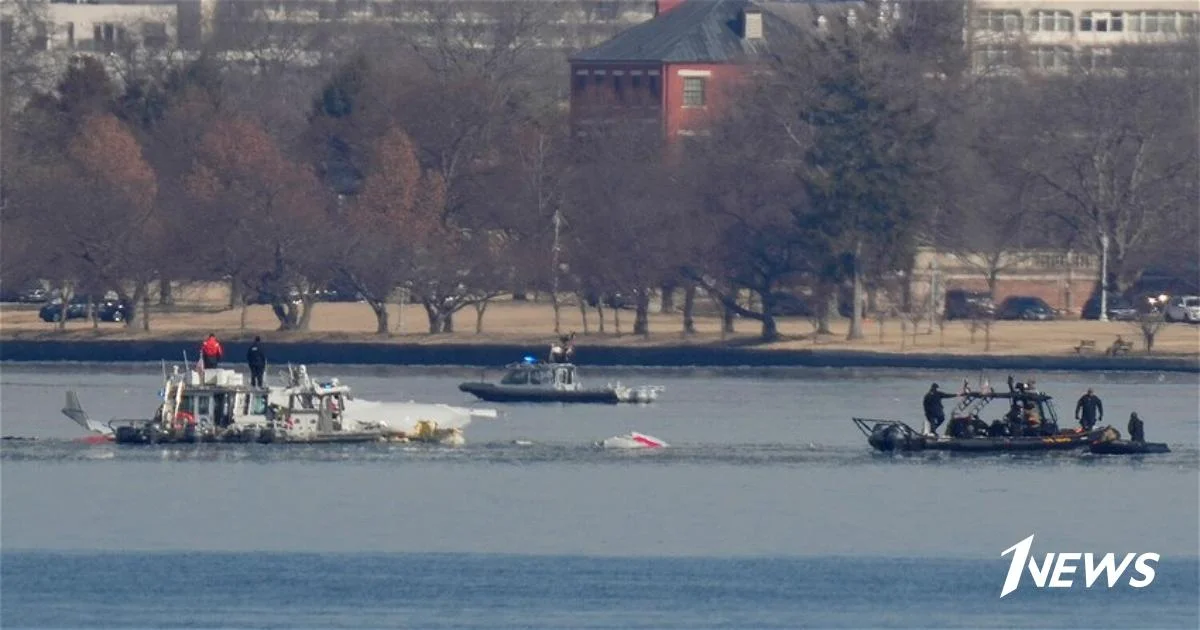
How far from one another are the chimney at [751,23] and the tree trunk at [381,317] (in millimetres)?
38088

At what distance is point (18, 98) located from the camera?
13200 cm

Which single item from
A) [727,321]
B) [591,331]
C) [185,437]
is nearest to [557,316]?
[591,331]

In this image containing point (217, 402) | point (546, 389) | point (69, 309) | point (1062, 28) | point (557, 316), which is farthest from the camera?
point (1062, 28)

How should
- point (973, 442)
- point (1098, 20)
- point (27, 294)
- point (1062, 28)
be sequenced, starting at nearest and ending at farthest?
point (973, 442)
point (27, 294)
point (1062, 28)
point (1098, 20)

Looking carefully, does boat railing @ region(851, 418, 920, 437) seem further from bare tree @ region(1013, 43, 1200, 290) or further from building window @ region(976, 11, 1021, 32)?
building window @ region(976, 11, 1021, 32)

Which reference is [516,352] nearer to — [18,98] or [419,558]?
[18,98]

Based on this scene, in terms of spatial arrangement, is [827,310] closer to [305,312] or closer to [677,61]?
[305,312]

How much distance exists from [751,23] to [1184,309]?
3489 cm

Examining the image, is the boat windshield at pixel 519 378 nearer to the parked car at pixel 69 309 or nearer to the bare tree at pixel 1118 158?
the parked car at pixel 69 309

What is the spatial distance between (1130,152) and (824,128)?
704 inches

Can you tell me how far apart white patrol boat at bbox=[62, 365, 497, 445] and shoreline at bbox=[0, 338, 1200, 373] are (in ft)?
103

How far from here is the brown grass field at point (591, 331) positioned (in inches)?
4085

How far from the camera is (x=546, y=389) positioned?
277 feet

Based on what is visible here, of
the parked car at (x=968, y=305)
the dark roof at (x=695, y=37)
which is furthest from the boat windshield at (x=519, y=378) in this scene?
the dark roof at (x=695, y=37)
